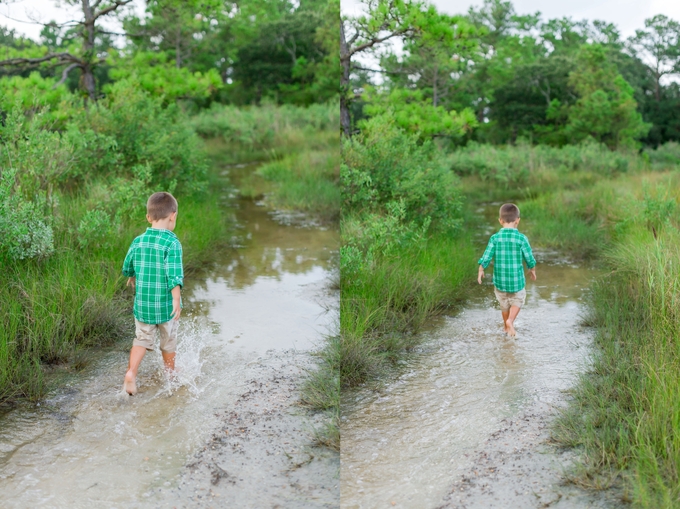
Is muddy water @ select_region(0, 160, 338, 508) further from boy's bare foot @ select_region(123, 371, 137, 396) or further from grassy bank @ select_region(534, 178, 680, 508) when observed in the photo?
grassy bank @ select_region(534, 178, 680, 508)

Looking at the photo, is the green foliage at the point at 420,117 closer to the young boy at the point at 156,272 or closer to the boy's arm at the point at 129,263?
the young boy at the point at 156,272

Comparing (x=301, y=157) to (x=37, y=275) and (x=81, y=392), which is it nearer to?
(x=37, y=275)

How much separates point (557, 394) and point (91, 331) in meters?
3.07

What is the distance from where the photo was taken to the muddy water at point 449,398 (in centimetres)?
265

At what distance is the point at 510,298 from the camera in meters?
4.69

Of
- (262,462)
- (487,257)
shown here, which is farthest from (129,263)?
(487,257)

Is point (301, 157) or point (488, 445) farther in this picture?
point (301, 157)

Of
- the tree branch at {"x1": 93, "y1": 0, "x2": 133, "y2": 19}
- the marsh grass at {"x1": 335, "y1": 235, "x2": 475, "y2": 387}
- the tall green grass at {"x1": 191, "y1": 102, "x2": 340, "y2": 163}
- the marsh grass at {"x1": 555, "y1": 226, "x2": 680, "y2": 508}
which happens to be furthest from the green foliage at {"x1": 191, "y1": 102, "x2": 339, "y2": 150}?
the marsh grass at {"x1": 555, "y1": 226, "x2": 680, "y2": 508}

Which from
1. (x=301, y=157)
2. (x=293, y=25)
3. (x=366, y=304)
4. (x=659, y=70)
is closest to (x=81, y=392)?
(x=366, y=304)

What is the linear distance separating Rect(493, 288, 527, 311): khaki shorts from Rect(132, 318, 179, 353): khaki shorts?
96.9 inches

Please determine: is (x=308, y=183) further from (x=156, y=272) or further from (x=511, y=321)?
(x=156, y=272)

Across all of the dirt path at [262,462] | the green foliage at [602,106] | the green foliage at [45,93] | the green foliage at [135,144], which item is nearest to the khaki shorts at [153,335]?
the dirt path at [262,462]

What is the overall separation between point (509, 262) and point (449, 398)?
158cm

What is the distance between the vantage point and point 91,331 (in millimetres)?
4207
